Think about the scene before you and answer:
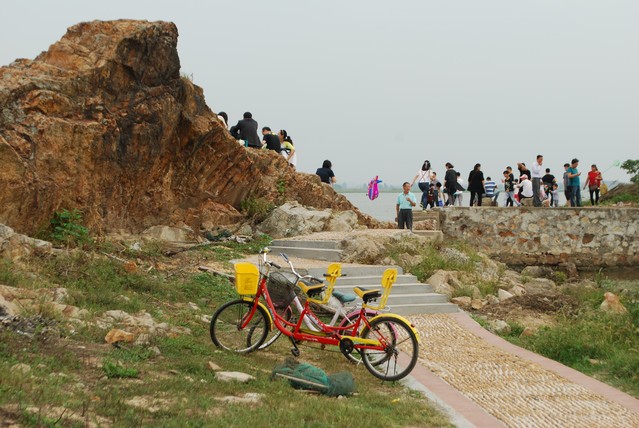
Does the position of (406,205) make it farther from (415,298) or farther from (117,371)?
(117,371)

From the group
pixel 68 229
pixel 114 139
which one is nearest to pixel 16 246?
pixel 68 229

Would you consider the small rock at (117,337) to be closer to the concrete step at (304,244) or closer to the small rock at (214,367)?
the small rock at (214,367)

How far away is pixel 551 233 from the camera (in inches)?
901

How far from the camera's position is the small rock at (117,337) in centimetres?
721

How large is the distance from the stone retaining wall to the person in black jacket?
6331 millimetres

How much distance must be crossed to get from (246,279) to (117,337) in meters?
1.60

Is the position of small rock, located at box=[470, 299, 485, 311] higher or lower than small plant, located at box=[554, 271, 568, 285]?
lower

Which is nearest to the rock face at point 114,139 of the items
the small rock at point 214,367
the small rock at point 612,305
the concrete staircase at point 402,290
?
the concrete staircase at point 402,290

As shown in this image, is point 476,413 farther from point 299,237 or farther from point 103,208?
point 299,237

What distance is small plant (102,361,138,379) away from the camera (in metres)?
6.06

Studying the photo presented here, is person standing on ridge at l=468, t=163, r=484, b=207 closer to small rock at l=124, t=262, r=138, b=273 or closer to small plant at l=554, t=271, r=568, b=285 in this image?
small plant at l=554, t=271, r=568, b=285

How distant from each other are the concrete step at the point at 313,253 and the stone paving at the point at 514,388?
476 cm

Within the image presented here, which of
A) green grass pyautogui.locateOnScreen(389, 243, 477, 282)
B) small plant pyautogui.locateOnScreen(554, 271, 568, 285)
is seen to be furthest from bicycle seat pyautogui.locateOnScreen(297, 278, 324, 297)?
small plant pyautogui.locateOnScreen(554, 271, 568, 285)

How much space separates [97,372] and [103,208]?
8082mm
